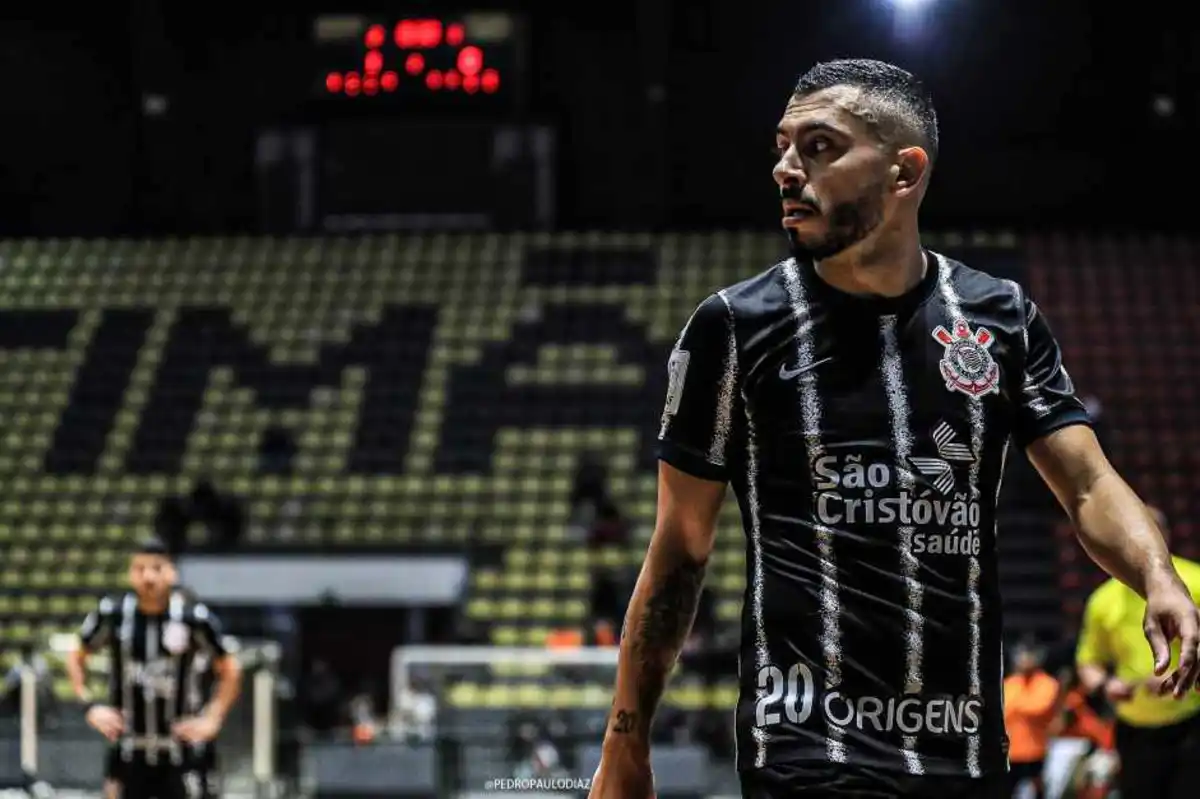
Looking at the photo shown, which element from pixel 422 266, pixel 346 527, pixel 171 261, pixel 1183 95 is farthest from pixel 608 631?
pixel 1183 95

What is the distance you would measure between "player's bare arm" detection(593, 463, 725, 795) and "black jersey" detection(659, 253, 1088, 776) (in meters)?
0.04

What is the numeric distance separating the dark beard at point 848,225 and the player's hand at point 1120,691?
4.40 m

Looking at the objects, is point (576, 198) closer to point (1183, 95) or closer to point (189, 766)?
point (1183, 95)

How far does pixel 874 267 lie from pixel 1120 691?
4338mm

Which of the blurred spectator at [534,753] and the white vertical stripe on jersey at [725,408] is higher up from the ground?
the white vertical stripe on jersey at [725,408]

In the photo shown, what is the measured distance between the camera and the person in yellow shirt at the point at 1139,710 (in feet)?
22.9

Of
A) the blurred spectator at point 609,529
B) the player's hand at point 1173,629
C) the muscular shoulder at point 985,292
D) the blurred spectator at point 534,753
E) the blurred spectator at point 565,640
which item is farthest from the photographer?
the blurred spectator at point 609,529

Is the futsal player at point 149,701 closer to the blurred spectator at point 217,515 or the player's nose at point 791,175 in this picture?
the player's nose at point 791,175

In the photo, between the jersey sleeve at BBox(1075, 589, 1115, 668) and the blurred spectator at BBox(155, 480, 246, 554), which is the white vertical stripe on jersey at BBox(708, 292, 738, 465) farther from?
the blurred spectator at BBox(155, 480, 246, 554)

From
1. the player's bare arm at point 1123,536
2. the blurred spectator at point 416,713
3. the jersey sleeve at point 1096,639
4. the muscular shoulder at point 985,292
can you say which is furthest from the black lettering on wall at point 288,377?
the player's bare arm at point 1123,536

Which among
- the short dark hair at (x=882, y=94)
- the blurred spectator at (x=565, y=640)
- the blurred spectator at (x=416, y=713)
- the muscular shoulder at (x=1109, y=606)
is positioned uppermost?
the short dark hair at (x=882, y=94)

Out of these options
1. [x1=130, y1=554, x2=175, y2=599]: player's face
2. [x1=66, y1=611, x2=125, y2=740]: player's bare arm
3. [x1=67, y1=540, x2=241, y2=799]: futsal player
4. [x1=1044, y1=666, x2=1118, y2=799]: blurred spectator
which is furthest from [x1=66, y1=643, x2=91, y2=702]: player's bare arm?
[x1=1044, y1=666, x2=1118, y2=799]: blurred spectator

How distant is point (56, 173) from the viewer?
24.7m

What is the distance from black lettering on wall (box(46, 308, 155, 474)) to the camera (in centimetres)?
2055
